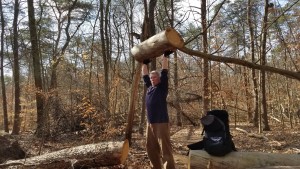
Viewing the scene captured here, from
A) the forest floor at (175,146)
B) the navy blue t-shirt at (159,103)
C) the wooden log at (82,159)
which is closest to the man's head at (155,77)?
the navy blue t-shirt at (159,103)

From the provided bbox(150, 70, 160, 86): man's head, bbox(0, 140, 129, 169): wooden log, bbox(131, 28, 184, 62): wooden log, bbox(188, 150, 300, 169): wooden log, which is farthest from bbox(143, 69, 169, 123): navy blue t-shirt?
bbox(0, 140, 129, 169): wooden log

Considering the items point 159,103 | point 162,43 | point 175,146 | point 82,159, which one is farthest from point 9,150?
point 175,146

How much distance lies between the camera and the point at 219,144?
17.7 feet

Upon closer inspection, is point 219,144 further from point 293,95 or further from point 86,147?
point 293,95

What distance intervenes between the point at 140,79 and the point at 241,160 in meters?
5.17

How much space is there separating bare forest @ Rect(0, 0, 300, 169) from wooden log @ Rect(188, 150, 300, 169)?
5.27 ft

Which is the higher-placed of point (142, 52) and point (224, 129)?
point (142, 52)

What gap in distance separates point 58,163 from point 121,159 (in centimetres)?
125

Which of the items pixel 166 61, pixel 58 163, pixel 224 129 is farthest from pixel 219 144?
pixel 58 163

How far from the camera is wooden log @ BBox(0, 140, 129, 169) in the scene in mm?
6305

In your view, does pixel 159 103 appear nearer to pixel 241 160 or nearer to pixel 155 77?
pixel 155 77

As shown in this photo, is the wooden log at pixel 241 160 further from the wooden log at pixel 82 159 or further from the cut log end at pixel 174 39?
the cut log end at pixel 174 39

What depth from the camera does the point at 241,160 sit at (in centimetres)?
528

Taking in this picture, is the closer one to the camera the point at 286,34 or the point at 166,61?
the point at 166,61
